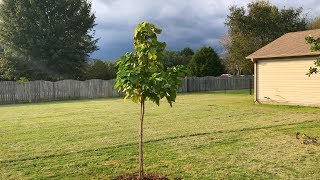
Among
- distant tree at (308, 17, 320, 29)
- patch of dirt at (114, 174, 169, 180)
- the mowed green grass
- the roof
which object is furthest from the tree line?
patch of dirt at (114, 174, 169, 180)

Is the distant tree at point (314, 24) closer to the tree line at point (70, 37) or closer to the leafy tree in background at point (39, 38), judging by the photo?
the tree line at point (70, 37)

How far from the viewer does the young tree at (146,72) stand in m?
5.11

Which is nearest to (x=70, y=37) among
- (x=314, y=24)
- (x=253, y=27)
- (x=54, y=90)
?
(x=54, y=90)

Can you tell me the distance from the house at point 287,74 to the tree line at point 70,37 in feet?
56.5

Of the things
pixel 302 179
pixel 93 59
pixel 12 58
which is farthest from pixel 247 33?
pixel 302 179

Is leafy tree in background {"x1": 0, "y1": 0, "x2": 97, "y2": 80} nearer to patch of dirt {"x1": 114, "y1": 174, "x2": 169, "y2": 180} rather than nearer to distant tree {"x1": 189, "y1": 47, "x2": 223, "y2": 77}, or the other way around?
distant tree {"x1": 189, "y1": 47, "x2": 223, "y2": 77}

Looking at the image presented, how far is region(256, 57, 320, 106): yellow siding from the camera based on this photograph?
1720 centimetres

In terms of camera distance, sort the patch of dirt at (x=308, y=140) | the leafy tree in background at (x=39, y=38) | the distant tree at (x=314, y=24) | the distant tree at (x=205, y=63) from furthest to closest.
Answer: the distant tree at (x=314, y=24)
the distant tree at (x=205, y=63)
the leafy tree in background at (x=39, y=38)
the patch of dirt at (x=308, y=140)

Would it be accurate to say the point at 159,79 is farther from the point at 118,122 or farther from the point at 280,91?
the point at 280,91

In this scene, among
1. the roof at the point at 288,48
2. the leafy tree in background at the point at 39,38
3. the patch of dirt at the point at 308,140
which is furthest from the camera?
the leafy tree in background at the point at 39,38

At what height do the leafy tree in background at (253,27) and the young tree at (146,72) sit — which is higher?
the leafy tree in background at (253,27)

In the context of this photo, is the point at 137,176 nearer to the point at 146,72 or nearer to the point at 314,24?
the point at 146,72

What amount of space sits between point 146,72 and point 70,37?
34.2m

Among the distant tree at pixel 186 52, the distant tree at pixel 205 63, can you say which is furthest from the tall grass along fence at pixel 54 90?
the distant tree at pixel 186 52
